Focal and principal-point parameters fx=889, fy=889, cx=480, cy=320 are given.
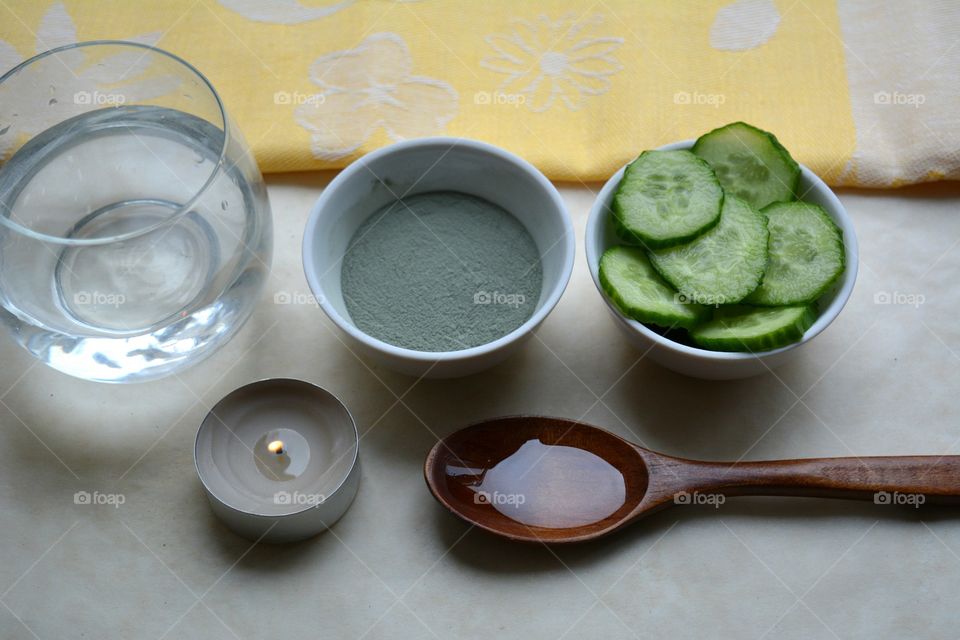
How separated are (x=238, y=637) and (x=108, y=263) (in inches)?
19.6

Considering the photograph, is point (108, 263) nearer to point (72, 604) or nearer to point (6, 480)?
point (6, 480)

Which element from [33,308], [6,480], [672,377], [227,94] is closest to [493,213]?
[672,377]

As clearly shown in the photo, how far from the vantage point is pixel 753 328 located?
40.8 inches

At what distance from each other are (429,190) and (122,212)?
1.35 feet

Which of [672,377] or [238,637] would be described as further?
[672,377]

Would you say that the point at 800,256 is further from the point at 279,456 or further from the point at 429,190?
the point at 279,456

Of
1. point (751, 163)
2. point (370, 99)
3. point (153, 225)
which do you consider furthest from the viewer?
point (370, 99)

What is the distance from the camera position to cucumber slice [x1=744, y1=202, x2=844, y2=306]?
3.44 ft

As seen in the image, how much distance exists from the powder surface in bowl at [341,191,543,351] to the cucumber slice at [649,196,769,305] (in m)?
0.18

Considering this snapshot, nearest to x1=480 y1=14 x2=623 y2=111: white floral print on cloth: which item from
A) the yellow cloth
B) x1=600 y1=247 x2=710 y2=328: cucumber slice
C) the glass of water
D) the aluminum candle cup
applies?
the yellow cloth

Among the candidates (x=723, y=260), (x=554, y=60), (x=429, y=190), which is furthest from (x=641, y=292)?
(x=554, y=60)

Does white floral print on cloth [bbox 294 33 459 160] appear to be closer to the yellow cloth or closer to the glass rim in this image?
the yellow cloth

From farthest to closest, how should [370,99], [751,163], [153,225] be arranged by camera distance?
[370,99] → [751,163] → [153,225]

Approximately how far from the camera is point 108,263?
1147 mm
